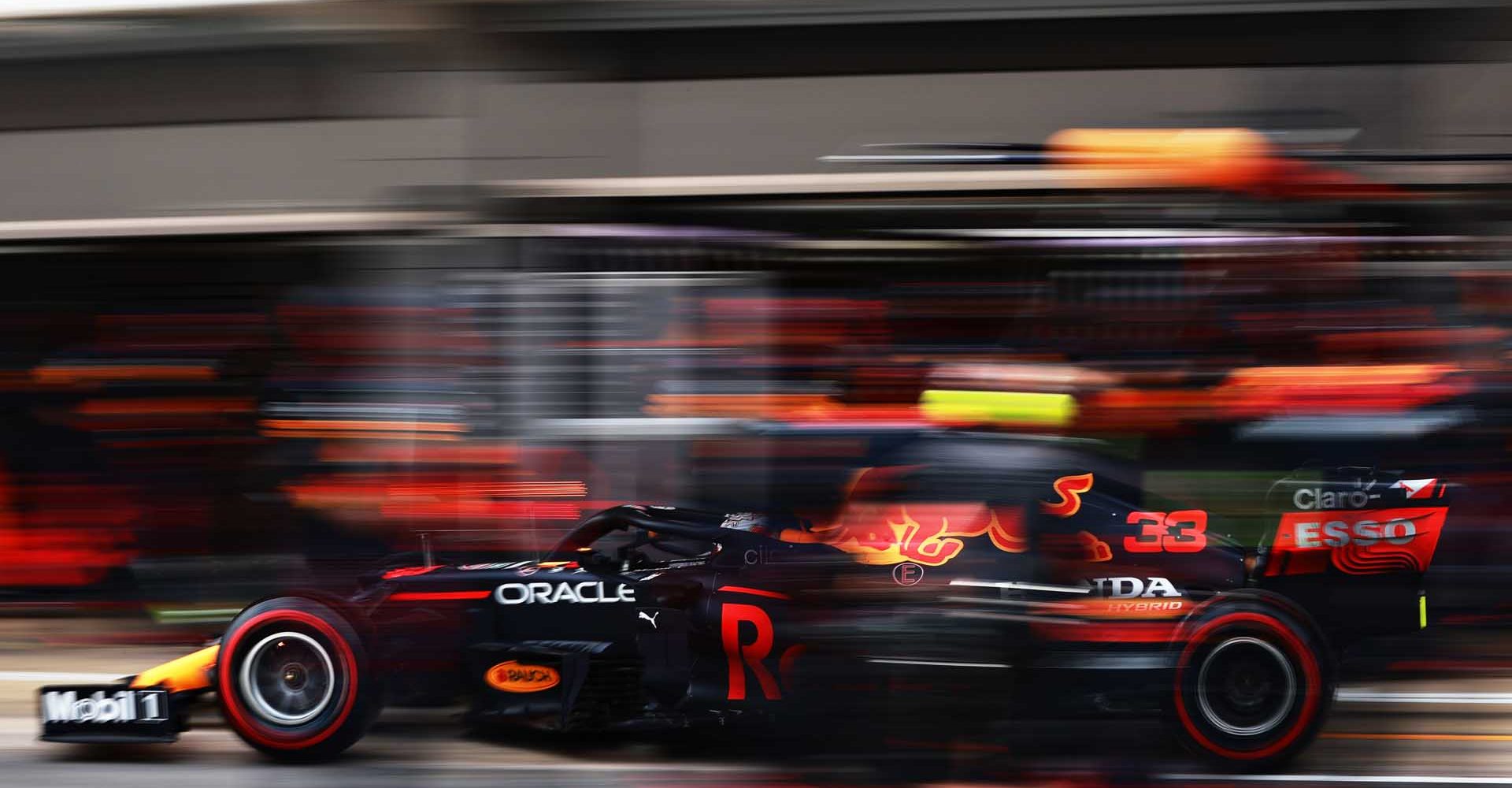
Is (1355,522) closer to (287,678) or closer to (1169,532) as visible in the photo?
(1169,532)

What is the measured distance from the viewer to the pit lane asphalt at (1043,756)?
6.55 feet

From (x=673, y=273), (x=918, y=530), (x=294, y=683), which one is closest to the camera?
(x=918, y=530)

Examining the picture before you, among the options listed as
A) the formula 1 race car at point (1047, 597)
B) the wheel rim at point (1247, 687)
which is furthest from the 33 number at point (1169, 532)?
the wheel rim at point (1247, 687)

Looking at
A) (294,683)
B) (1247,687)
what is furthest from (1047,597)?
(294,683)

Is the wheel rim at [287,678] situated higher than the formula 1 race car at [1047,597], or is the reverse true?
the formula 1 race car at [1047,597]

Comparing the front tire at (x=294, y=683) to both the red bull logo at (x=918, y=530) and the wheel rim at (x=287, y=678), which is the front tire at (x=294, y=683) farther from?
the red bull logo at (x=918, y=530)

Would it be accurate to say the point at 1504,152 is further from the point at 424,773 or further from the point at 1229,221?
the point at 424,773

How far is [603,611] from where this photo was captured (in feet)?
12.8

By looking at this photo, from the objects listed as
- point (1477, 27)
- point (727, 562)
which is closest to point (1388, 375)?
point (1477, 27)

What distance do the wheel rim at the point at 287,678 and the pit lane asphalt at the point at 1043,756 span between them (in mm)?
268

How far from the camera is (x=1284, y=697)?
2.48 meters

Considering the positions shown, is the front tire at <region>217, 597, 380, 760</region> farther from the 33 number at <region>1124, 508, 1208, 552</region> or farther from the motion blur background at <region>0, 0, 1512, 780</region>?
the 33 number at <region>1124, 508, 1208, 552</region>

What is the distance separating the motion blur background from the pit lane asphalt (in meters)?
0.10

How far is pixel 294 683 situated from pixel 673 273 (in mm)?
2857
